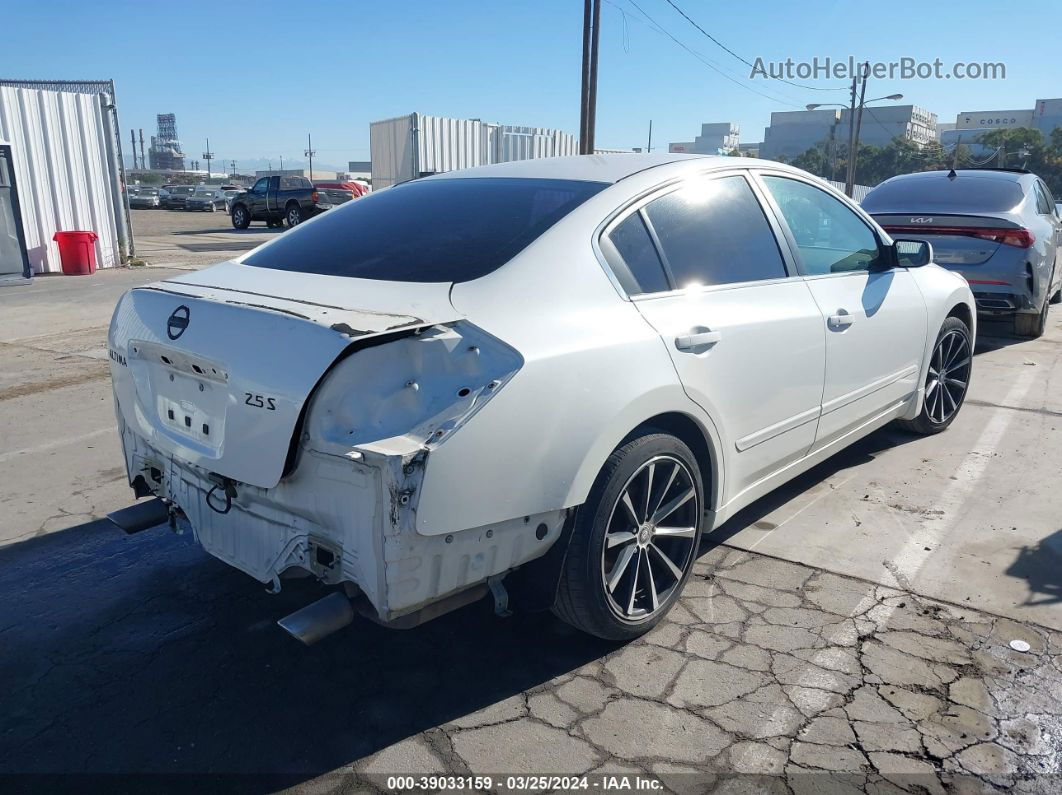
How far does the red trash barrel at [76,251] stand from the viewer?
13867 millimetres

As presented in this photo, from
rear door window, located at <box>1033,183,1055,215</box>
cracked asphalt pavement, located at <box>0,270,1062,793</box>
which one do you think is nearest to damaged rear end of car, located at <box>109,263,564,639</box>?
cracked asphalt pavement, located at <box>0,270,1062,793</box>

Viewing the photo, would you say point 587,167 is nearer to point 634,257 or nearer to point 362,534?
point 634,257

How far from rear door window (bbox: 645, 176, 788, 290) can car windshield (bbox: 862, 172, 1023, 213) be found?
480 cm

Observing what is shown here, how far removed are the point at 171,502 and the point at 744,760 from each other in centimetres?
211

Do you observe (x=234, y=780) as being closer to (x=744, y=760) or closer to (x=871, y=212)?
(x=744, y=760)

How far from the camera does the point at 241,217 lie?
2873cm

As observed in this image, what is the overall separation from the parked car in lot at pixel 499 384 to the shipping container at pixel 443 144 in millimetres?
21064

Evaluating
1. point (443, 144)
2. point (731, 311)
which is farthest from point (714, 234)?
point (443, 144)

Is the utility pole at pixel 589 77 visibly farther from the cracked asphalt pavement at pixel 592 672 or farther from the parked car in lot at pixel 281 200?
the cracked asphalt pavement at pixel 592 672

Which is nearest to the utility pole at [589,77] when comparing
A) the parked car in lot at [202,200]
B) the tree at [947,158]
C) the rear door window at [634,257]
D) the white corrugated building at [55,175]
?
the white corrugated building at [55,175]

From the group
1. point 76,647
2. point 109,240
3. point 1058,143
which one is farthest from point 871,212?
point 1058,143

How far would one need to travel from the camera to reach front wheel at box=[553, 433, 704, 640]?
2664 millimetres

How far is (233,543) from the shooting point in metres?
2.65

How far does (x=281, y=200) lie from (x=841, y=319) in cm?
2650
